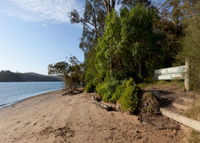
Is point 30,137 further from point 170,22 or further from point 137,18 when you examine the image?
point 170,22

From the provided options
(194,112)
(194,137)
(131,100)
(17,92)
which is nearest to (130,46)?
(131,100)

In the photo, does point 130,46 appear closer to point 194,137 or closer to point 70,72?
point 194,137

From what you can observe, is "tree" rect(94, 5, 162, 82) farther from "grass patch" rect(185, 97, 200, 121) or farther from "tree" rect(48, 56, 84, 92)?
"tree" rect(48, 56, 84, 92)

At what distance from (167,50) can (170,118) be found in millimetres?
5756

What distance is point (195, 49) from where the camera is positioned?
3.69 metres

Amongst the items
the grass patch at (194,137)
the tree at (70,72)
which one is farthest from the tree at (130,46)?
the tree at (70,72)

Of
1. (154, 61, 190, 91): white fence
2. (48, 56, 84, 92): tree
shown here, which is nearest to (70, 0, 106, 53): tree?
(48, 56, 84, 92): tree

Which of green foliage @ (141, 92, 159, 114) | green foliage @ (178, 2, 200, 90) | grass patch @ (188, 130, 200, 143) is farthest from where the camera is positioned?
green foliage @ (141, 92, 159, 114)

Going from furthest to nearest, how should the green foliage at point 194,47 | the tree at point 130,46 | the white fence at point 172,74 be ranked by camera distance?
the tree at point 130,46 < the white fence at point 172,74 < the green foliage at point 194,47

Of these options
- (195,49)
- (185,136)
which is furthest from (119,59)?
(185,136)

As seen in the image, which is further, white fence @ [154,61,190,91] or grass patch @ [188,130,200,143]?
white fence @ [154,61,190,91]

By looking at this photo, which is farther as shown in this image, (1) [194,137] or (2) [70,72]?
(2) [70,72]

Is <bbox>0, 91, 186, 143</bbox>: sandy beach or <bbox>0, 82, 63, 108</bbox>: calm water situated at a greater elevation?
<bbox>0, 91, 186, 143</bbox>: sandy beach

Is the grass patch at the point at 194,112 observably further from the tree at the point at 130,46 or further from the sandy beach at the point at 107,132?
the tree at the point at 130,46
